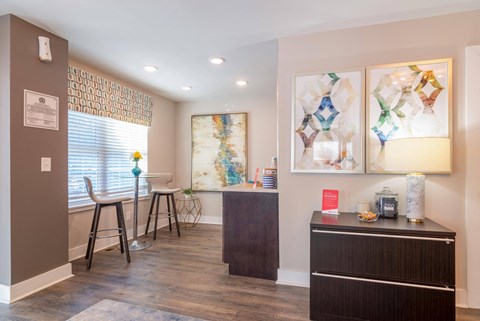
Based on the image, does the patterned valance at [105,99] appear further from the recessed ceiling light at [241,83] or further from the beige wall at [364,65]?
the beige wall at [364,65]

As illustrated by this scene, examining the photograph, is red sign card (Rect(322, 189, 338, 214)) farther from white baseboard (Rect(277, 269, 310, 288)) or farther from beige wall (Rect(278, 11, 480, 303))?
white baseboard (Rect(277, 269, 310, 288))

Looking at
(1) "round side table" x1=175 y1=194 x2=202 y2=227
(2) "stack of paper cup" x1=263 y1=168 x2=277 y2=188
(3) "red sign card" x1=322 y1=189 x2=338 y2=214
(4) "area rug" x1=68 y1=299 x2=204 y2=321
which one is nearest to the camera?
(4) "area rug" x1=68 y1=299 x2=204 y2=321

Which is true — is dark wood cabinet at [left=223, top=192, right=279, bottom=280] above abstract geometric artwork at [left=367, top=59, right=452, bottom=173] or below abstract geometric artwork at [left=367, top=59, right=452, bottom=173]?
below

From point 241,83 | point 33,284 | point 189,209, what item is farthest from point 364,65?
point 189,209

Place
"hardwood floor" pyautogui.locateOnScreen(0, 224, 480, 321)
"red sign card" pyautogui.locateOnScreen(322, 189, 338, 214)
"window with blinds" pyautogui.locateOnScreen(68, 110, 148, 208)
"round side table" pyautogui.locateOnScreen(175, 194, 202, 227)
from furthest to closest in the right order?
"round side table" pyautogui.locateOnScreen(175, 194, 202, 227)
"window with blinds" pyautogui.locateOnScreen(68, 110, 148, 208)
"red sign card" pyautogui.locateOnScreen(322, 189, 338, 214)
"hardwood floor" pyautogui.locateOnScreen(0, 224, 480, 321)

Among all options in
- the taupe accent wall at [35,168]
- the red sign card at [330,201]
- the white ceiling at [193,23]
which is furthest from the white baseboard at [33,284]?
the red sign card at [330,201]

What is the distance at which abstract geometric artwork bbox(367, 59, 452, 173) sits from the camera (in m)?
2.21

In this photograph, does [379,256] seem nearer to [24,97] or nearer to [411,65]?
[411,65]

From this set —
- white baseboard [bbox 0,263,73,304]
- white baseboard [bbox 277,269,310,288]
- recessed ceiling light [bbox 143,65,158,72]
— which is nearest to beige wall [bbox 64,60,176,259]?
white baseboard [bbox 0,263,73,304]

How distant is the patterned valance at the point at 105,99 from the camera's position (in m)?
3.15

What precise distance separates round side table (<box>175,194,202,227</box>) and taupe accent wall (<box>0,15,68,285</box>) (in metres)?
A: 2.61

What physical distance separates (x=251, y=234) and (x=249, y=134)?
256 centimetres

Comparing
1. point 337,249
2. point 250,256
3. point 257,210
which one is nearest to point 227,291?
point 250,256

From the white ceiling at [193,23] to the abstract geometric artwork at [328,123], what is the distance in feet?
1.59
